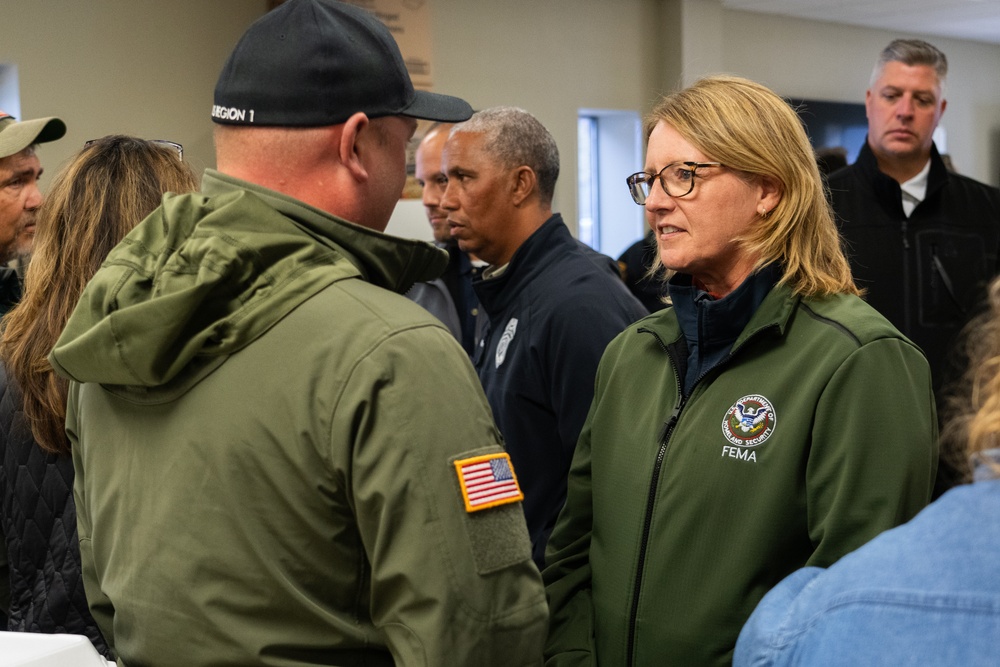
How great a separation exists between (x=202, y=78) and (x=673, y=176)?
432 cm

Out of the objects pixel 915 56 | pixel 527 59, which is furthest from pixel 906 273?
pixel 527 59

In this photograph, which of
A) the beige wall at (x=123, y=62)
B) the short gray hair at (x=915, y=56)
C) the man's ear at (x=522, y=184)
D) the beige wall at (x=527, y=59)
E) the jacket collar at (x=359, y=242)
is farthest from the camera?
A: the beige wall at (x=527, y=59)

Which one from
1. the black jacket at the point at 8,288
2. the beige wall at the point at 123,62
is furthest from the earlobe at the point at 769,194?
the beige wall at the point at 123,62

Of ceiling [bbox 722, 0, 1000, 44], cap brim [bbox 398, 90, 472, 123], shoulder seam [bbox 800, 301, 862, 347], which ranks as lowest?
shoulder seam [bbox 800, 301, 862, 347]

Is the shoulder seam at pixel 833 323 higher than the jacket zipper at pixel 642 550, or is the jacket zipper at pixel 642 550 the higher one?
the shoulder seam at pixel 833 323

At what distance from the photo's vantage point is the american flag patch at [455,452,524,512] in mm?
1051

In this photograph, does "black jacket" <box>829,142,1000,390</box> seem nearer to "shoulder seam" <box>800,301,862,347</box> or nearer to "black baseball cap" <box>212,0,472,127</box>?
"shoulder seam" <box>800,301,862,347</box>

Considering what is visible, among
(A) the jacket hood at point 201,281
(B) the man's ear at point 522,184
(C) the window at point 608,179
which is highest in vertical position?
(A) the jacket hood at point 201,281

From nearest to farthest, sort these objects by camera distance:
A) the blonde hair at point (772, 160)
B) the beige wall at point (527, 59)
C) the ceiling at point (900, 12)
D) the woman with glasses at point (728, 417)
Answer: the woman with glasses at point (728, 417)
the blonde hair at point (772, 160)
the beige wall at point (527, 59)
the ceiling at point (900, 12)

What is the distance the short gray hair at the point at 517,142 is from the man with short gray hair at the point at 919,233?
93 cm

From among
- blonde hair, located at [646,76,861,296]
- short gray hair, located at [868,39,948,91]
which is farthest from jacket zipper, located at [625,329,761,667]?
short gray hair, located at [868,39,948,91]

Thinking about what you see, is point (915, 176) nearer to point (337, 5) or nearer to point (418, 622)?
point (337, 5)

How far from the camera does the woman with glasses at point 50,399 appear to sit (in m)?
1.60

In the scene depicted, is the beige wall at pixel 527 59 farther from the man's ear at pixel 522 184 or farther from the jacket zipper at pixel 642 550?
the jacket zipper at pixel 642 550
